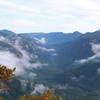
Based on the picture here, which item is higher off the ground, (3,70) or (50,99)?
(3,70)

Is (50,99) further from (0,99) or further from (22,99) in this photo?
(0,99)

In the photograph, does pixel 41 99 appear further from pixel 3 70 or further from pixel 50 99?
pixel 3 70

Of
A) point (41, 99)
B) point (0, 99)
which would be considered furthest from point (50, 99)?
point (0, 99)

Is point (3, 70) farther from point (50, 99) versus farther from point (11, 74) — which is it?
point (50, 99)

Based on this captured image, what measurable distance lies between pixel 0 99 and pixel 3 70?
3578 millimetres

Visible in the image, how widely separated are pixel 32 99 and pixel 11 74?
5919mm

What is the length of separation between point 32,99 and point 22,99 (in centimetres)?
111

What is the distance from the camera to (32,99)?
41.7 meters

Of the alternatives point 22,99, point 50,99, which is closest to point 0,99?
point 22,99

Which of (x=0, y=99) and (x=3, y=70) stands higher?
(x=3, y=70)

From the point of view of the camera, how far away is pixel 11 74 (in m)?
36.9

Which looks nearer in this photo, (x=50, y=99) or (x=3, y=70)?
(x=3, y=70)

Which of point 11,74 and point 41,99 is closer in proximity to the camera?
point 11,74

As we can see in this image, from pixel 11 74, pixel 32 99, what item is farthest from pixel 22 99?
pixel 11 74
